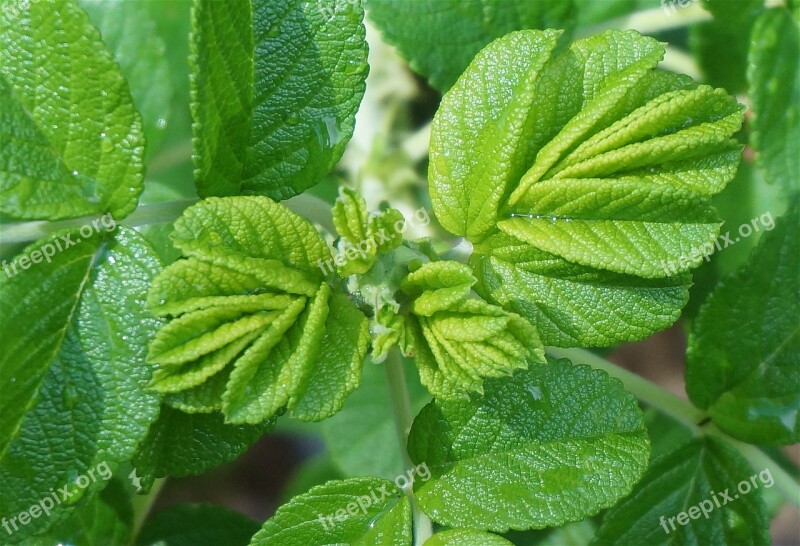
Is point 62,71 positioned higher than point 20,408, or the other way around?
point 62,71

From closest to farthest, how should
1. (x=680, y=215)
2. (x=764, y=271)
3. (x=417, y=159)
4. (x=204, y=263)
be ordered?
(x=204, y=263)
(x=680, y=215)
(x=764, y=271)
(x=417, y=159)

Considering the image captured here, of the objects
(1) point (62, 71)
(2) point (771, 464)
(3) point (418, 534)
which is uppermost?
(1) point (62, 71)

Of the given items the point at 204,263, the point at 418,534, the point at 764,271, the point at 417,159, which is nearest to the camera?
the point at 204,263

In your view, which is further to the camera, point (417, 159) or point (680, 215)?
point (417, 159)

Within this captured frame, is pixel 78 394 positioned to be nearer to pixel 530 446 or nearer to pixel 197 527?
pixel 197 527

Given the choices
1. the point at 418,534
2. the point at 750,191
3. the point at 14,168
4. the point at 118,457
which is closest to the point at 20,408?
the point at 118,457

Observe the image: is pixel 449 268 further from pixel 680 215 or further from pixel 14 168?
pixel 14 168

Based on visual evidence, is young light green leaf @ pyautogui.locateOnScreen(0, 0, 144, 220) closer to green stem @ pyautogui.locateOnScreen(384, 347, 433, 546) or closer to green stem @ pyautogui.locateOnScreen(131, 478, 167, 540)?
green stem @ pyautogui.locateOnScreen(384, 347, 433, 546)
